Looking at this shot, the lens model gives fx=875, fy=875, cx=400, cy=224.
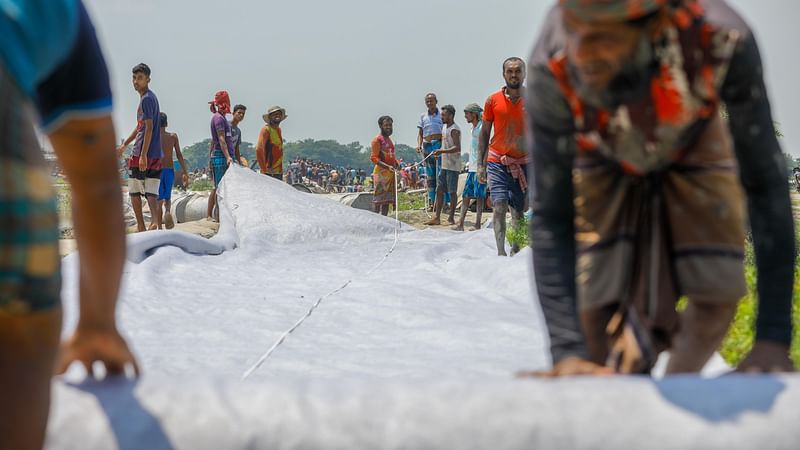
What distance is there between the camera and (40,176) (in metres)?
1.16

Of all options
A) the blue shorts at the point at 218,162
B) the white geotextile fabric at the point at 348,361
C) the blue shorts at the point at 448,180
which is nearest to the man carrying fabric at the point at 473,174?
the blue shorts at the point at 448,180

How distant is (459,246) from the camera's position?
7625 mm

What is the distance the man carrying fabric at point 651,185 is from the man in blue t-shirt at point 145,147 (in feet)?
20.9

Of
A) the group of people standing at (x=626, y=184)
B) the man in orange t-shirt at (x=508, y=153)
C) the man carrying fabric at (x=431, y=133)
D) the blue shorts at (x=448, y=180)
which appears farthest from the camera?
the man carrying fabric at (x=431, y=133)

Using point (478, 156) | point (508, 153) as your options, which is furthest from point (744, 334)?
point (478, 156)

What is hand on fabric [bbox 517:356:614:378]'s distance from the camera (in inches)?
65.2

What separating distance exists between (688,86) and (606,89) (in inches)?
6.0

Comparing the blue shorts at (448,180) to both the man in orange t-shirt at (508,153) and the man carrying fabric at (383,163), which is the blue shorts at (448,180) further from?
the man in orange t-shirt at (508,153)

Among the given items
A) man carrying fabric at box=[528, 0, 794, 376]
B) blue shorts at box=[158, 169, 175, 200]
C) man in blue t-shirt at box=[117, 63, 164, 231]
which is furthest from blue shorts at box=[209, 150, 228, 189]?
man carrying fabric at box=[528, 0, 794, 376]

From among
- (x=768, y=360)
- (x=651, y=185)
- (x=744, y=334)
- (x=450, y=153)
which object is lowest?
(x=450, y=153)

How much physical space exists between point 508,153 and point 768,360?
4923mm

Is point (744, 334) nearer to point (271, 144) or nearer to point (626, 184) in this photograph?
point (626, 184)

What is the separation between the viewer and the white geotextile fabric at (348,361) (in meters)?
1.52

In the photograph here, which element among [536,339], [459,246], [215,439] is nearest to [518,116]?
[459,246]
